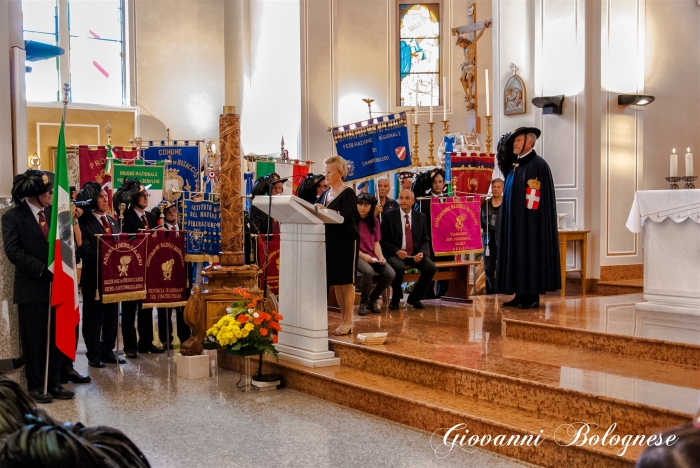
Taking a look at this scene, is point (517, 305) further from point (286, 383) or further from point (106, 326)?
point (106, 326)

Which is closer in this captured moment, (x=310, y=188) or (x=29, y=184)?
(x=29, y=184)

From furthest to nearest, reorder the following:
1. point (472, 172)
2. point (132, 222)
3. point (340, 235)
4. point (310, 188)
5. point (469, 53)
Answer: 1. point (469, 53)
2. point (472, 172)
3. point (310, 188)
4. point (132, 222)
5. point (340, 235)

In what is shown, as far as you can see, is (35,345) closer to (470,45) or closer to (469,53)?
(470,45)

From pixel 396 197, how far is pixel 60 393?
5.62 meters

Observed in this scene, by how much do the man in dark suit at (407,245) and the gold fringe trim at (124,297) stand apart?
2.43m

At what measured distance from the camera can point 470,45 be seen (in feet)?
36.1

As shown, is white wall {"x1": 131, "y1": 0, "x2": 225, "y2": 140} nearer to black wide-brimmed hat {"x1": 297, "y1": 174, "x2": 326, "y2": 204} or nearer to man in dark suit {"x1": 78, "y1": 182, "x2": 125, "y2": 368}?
black wide-brimmed hat {"x1": 297, "y1": 174, "x2": 326, "y2": 204}

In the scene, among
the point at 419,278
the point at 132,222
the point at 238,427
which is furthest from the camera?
the point at 419,278

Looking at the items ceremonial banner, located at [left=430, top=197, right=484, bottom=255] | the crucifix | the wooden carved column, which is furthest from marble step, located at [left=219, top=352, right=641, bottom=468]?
the crucifix

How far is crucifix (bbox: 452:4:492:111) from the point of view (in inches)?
417

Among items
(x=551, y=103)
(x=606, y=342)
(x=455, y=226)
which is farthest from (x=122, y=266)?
(x=551, y=103)

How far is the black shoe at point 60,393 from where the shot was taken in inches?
209

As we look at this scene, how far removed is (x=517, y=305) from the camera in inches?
267

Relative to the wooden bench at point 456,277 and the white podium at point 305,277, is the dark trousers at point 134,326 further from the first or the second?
the wooden bench at point 456,277
